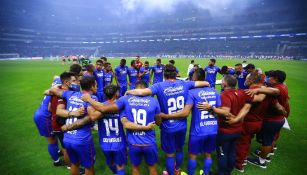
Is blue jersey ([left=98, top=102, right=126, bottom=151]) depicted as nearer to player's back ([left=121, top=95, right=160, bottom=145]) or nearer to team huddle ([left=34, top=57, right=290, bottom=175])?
team huddle ([left=34, top=57, right=290, bottom=175])

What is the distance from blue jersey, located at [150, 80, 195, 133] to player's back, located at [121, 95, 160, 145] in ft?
1.89

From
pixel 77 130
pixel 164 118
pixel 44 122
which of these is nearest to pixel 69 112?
pixel 77 130

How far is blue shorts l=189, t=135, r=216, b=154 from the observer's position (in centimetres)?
475

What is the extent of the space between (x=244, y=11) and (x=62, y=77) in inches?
4204

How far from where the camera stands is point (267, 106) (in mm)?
5422

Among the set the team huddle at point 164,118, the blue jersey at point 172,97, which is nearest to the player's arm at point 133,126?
the team huddle at point 164,118

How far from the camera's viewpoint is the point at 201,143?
4.82 meters

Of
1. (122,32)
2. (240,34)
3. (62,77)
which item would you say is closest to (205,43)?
(240,34)

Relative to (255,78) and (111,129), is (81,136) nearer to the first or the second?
(111,129)

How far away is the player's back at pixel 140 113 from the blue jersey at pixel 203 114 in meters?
1.08

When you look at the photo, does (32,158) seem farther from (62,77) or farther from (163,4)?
(163,4)

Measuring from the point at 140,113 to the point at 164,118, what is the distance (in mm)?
826

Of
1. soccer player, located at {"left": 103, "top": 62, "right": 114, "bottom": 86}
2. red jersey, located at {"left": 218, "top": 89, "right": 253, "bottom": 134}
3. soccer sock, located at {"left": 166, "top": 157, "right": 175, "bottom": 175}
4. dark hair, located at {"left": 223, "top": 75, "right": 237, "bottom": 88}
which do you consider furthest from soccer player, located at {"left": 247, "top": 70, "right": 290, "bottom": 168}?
soccer player, located at {"left": 103, "top": 62, "right": 114, "bottom": 86}

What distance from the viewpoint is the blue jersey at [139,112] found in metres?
4.03
